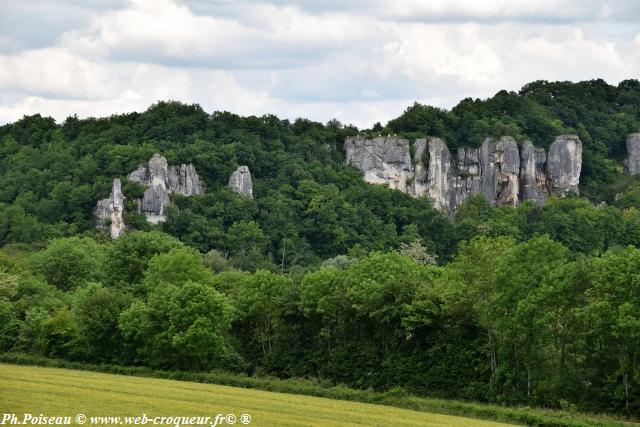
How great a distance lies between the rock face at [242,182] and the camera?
163500 millimetres

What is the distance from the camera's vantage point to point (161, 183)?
155750 mm

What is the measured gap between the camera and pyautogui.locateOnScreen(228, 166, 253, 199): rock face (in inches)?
6437

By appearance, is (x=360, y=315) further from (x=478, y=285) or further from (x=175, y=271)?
(x=175, y=271)

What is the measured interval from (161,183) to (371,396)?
91.3 meters

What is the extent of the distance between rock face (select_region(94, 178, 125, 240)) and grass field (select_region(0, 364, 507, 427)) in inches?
3064

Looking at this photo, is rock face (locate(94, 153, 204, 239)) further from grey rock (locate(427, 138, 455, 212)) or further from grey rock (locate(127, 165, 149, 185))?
grey rock (locate(427, 138, 455, 212))

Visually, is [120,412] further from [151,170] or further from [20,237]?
[151,170]

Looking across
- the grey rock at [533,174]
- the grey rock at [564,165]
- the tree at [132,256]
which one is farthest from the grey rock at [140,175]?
the tree at [132,256]

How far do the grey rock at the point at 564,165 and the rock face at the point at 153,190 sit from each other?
50114mm

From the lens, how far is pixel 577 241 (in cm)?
15925

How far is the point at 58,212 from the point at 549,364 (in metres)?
92.3

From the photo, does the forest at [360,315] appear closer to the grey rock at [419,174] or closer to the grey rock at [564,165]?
the grey rock at [419,174]

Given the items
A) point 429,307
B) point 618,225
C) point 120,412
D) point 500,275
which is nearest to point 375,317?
point 429,307

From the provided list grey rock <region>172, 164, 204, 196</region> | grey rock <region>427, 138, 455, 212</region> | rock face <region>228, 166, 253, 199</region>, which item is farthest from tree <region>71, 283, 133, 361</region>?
grey rock <region>427, 138, 455, 212</region>
